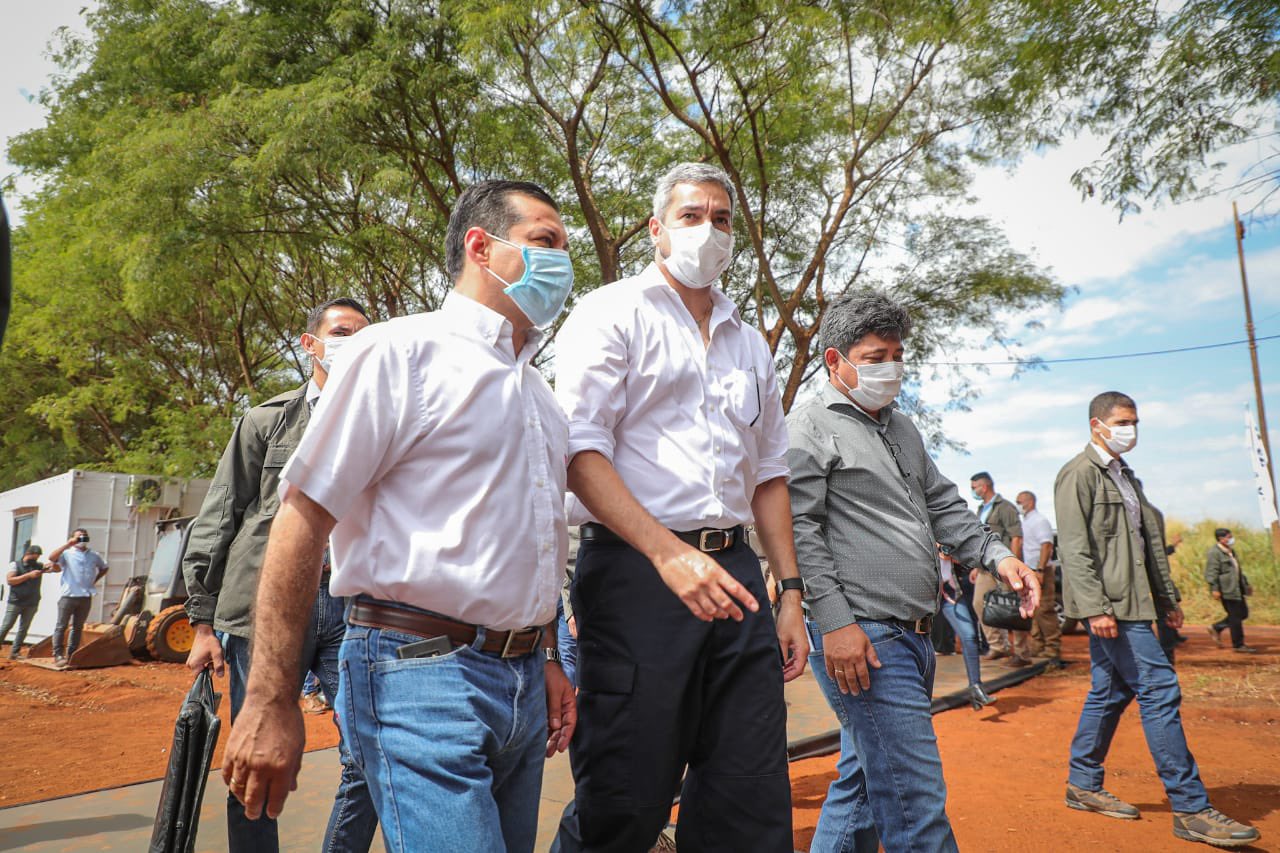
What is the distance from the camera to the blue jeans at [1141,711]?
4531 mm

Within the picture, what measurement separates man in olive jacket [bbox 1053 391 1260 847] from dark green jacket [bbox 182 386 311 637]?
3697 millimetres

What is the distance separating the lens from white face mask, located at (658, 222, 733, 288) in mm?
2701

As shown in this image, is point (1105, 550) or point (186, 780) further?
point (1105, 550)

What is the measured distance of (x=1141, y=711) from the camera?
4.60 m

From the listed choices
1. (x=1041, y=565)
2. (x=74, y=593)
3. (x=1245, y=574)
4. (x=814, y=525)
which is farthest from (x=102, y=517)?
(x=1245, y=574)

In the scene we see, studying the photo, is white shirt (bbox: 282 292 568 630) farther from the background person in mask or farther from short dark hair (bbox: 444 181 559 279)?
the background person in mask

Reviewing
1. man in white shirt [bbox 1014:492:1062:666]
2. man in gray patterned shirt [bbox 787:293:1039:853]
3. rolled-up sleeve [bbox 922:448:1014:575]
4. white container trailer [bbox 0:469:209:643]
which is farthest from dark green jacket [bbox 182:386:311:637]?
white container trailer [bbox 0:469:209:643]

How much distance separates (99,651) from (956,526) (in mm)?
14017

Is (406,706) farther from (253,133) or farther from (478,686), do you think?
(253,133)

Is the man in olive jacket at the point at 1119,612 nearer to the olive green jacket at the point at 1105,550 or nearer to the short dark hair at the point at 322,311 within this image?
the olive green jacket at the point at 1105,550

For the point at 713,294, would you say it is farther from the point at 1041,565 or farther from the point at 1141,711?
the point at 1041,565

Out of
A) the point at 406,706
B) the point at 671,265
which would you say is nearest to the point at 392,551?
the point at 406,706

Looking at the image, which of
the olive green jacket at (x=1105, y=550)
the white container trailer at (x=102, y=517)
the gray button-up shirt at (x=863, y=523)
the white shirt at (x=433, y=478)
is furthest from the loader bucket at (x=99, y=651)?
the white shirt at (x=433, y=478)

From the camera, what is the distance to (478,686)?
178 cm
